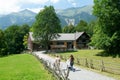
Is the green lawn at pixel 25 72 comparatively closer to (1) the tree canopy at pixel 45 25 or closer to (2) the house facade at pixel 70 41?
(1) the tree canopy at pixel 45 25

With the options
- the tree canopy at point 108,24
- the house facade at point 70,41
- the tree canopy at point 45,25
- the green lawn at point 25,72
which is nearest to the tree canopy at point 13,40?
the house facade at point 70,41

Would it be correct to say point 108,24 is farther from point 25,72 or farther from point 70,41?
point 70,41

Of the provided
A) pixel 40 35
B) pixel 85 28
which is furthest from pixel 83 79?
pixel 85 28

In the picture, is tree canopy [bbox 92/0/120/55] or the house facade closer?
tree canopy [bbox 92/0/120/55]

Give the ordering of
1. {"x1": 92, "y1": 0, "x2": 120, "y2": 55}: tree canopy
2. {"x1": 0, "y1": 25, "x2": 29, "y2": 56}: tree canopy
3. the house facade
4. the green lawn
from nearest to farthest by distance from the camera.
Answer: the green lawn < {"x1": 92, "y1": 0, "x2": 120, "y2": 55}: tree canopy < the house facade < {"x1": 0, "y1": 25, "x2": 29, "y2": 56}: tree canopy

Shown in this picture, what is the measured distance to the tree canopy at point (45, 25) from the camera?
101m

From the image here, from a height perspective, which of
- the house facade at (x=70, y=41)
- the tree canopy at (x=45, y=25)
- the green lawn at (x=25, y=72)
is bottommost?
the green lawn at (x=25, y=72)

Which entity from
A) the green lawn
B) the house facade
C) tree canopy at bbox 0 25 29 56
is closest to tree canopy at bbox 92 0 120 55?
the green lawn

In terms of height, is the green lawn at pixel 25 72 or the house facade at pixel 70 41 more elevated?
the house facade at pixel 70 41

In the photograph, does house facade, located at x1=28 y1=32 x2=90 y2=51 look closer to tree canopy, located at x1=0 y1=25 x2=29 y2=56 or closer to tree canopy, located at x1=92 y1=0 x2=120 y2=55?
tree canopy, located at x1=0 y1=25 x2=29 y2=56

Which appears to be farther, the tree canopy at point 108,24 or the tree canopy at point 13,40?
the tree canopy at point 13,40

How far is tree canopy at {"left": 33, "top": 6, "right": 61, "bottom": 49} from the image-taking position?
10119 centimetres

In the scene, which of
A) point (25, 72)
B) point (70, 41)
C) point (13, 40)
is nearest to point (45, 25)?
point (70, 41)

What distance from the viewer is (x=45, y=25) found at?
101 m
